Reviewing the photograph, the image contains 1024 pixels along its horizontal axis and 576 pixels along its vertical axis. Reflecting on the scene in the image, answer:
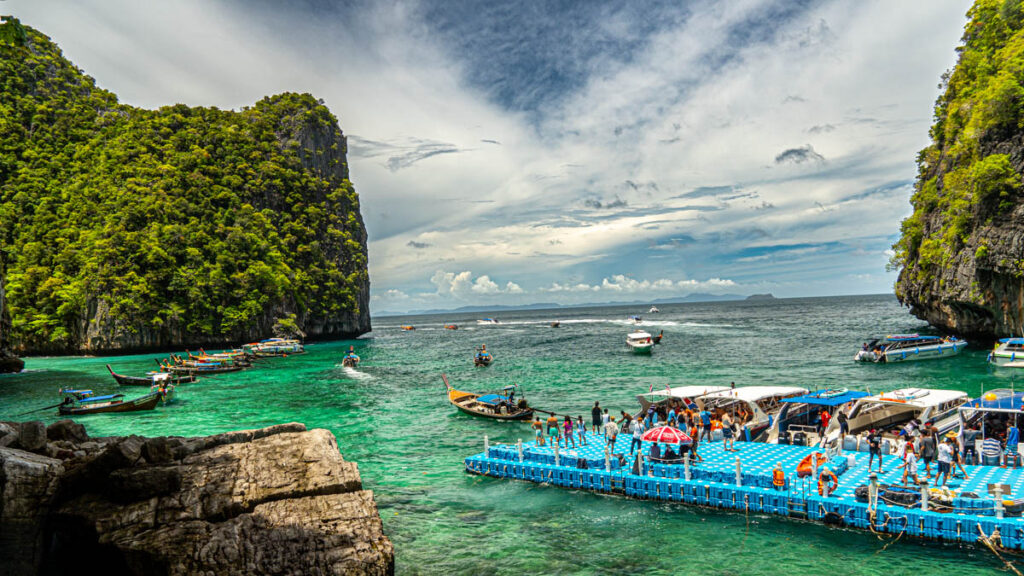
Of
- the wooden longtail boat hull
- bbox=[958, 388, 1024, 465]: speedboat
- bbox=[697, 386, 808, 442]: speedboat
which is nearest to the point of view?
bbox=[958, 388, 1024, 465]: speedboat

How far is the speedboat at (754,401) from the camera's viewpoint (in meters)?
22.4

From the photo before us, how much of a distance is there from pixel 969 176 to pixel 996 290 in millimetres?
10416

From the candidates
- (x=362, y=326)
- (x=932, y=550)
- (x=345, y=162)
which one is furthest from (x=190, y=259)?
(x=932, y=550)

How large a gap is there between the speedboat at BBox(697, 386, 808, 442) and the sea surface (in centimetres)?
783

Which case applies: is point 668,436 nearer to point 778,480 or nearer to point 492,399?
point 778,480

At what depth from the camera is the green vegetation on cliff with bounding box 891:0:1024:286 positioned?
4238 centimetres

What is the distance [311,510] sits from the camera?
9562 millimetres

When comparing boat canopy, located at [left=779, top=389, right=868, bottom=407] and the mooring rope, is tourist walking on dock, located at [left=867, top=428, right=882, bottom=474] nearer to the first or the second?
the mooring rope

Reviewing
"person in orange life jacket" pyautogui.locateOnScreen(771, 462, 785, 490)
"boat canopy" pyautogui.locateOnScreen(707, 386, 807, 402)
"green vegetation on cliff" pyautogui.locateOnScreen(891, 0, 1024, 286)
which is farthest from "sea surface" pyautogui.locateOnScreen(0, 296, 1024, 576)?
"green vegetation on cliff" pyautogui.locateOnScreen(891, 0, 1024, 286)

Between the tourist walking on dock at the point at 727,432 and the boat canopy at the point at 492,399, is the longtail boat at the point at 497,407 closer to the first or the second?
the boat canopy at the point at 492,399

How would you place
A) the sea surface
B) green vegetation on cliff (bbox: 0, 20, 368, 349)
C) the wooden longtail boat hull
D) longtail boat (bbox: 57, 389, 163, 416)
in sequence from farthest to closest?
green vegetation on cliff (bbox: 0, 20, 368, 349) < longtail boat (bbox: 57, 389, 163, 416) < the wooden longtail boat hull < the sea surface

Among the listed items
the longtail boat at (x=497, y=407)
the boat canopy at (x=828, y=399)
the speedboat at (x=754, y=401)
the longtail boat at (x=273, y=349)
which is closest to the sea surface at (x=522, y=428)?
the longtail boat at (x=497, y=407)

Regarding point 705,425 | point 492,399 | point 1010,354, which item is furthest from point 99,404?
point 1010,354

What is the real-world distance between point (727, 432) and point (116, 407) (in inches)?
1428
